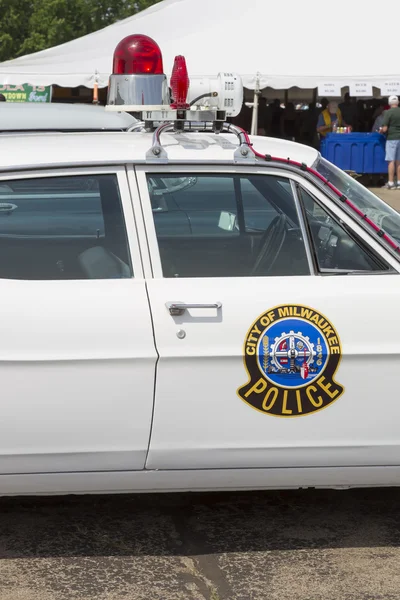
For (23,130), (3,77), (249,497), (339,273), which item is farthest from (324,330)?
(3,77)

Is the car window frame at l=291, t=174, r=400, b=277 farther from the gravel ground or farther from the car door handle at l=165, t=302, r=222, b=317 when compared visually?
the gravel ground

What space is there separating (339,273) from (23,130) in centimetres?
443

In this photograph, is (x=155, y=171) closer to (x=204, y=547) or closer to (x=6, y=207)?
(x=6, y=207)

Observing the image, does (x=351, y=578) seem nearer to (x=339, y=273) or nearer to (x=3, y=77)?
(x=339, y=273)

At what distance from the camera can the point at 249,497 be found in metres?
4.44

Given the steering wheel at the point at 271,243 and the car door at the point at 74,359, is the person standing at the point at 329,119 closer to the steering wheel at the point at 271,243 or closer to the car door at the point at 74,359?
the steering wheel at the point at 271,243

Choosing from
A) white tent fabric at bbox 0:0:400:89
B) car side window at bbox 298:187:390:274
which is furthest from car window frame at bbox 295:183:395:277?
white tent fabric at bbox 0:0:400:89

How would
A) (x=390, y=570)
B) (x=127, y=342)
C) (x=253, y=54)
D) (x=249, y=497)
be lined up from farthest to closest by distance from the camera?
1. (x=253, y=54)
2. (x=249, y=497)
3. (x=390, y=570)
4. (x=127, y=342)

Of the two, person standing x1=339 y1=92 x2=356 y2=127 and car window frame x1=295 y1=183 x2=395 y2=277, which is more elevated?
car window frame x1=295 y1=183 x2=395 y2=277

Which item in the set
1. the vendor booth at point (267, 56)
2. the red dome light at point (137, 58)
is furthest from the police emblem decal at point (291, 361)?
the vendor booth at point (267, 56)

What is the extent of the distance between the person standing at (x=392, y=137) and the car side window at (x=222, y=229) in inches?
630

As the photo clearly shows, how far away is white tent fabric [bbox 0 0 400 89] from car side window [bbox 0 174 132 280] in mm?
14599

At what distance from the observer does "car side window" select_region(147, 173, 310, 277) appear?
3.67 m

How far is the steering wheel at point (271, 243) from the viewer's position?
3.72 meters
